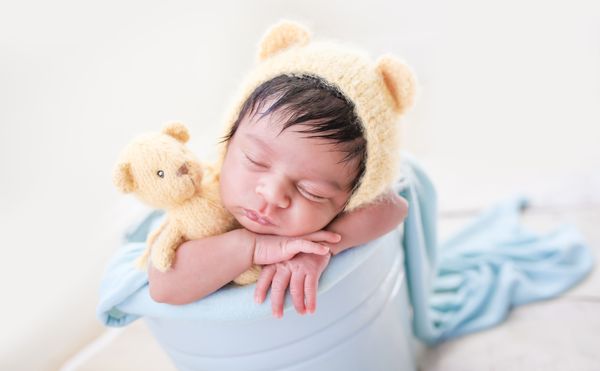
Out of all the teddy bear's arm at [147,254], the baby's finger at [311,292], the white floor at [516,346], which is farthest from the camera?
the white floor at [516,346]

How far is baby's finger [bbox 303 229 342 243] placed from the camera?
730 mm

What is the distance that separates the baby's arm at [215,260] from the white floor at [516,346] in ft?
1.66

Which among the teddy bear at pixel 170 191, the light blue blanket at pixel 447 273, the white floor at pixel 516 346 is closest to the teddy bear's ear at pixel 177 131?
the teddy bear at pixel 170 191

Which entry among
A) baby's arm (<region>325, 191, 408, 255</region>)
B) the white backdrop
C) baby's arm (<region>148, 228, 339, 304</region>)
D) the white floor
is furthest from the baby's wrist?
the white floor

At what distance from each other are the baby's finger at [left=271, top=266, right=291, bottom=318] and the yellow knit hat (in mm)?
139

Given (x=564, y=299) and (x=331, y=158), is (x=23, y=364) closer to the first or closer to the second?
(x=331, y=158)

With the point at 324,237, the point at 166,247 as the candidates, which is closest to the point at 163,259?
the point at 166,247

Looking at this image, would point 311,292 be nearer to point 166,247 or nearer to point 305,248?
point 305,248

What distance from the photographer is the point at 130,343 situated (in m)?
1.23

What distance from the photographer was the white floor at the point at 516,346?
3.36 ft

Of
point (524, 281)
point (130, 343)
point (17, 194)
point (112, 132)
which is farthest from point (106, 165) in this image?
point (524, 281)

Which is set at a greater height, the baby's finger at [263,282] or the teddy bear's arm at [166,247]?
the teddy bear's arm at [166,247]

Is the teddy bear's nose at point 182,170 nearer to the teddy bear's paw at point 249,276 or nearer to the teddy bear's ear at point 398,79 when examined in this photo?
the teddy bear's paw at point 249,276

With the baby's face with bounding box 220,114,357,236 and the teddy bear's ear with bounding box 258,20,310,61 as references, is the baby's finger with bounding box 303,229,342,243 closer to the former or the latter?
the baby's face with bounding box 220,114,357,236
